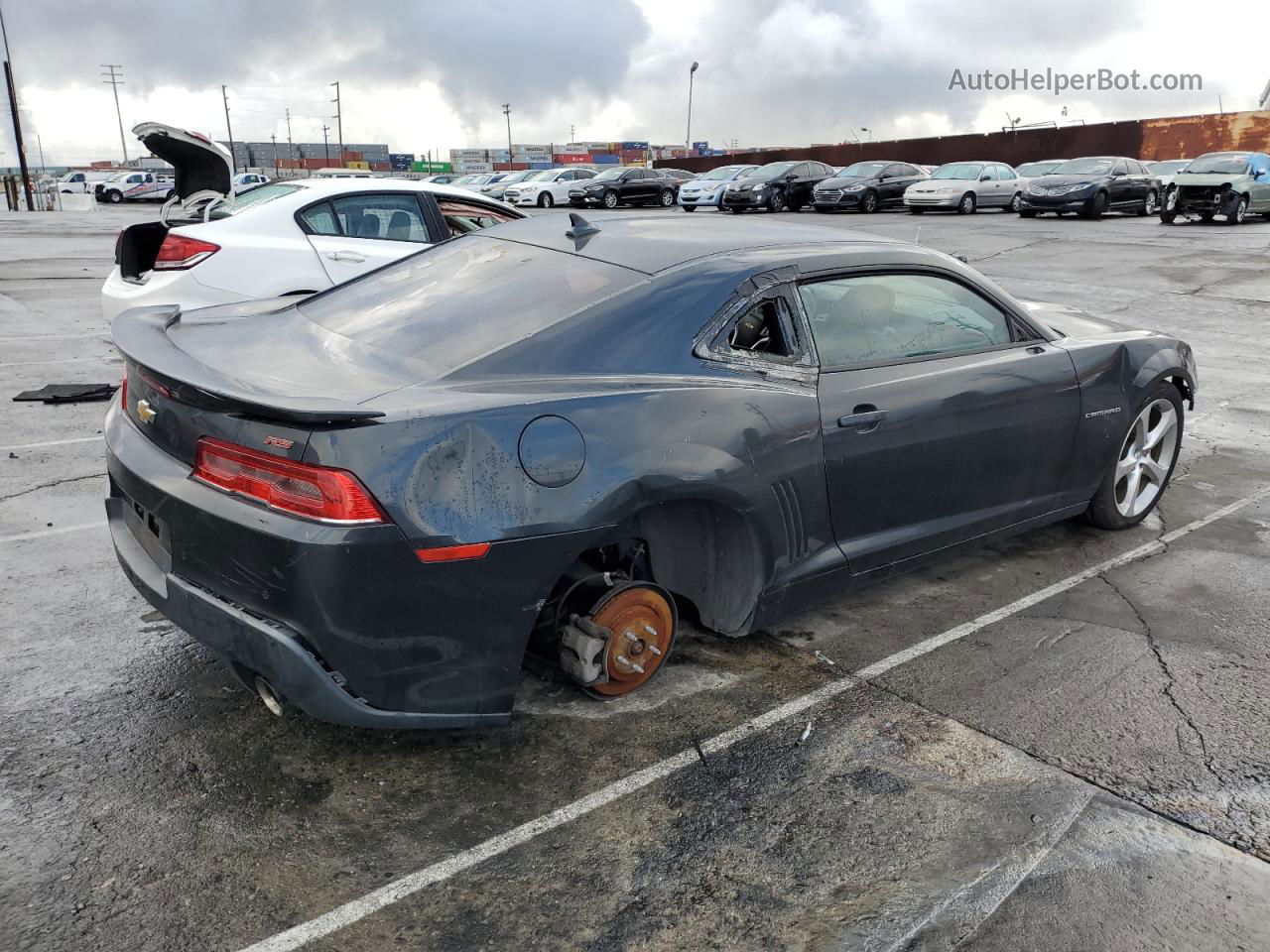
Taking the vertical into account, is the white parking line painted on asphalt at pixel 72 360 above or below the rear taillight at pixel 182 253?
below

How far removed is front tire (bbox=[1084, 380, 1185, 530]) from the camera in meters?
4.78

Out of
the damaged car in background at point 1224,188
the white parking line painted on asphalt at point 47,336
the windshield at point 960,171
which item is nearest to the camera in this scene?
the white parking line painted on asphalt at point 47,336

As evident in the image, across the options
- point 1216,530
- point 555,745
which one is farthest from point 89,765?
point 1216,530

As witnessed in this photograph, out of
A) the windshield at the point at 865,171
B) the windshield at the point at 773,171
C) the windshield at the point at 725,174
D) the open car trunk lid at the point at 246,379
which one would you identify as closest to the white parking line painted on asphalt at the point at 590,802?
the open car trunk lid at the point at 246,379

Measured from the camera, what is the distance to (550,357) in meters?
2.96

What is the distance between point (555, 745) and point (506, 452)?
0.98 meters

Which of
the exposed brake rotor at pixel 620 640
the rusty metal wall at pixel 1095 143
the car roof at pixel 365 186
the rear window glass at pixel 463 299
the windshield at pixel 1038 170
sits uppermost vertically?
the rusty metal wall at pixel 1095 143

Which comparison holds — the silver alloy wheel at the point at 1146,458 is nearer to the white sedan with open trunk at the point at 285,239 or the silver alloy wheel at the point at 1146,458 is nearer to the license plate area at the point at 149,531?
the license plate area at the point at 149,531

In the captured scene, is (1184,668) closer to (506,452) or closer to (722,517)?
(722,517)

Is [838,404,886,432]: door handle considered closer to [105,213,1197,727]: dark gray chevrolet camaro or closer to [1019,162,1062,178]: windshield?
[105,213,1197,727]: dark gray chevrolet camaro

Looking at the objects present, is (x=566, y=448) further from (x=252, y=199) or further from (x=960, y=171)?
(x=960, y=171)

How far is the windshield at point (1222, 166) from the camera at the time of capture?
22.6 m

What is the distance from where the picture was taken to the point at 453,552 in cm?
A: 258

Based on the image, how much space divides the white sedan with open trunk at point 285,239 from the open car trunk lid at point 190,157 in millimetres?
1083
